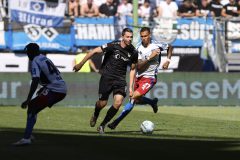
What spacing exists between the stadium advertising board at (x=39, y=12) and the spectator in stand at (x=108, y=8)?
1.96 m

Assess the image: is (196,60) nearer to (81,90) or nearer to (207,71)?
(207,71)

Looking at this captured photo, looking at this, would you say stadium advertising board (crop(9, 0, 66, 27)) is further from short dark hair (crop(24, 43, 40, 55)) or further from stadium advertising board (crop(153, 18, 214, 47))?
short dark hair (crop(24, 43, 40, 55))

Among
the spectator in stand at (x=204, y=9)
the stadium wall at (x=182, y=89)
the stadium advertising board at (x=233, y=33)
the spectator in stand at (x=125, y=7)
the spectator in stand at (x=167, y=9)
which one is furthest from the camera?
the spectator in stand at (x=204, y=9)

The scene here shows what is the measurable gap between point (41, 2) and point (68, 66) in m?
2.65

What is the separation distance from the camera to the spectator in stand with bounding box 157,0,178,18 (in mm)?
31203

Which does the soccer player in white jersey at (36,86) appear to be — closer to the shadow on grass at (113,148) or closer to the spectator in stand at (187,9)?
the shadow on grass at (113,148)

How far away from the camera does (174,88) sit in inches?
1122

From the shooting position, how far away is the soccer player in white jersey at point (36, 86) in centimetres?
1295

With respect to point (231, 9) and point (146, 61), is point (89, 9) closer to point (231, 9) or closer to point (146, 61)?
point (231, 9)

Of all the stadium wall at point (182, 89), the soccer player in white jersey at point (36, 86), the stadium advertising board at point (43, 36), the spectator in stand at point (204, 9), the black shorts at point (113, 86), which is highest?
the soccer player in white jersey at point (36, 86)

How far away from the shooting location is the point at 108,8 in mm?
31562

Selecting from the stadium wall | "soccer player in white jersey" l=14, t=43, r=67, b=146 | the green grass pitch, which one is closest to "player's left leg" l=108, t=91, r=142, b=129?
the green grass pitch

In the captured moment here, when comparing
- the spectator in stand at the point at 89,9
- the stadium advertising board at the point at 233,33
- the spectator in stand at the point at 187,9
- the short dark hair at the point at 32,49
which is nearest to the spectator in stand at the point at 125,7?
the spectator in stand at the point at 89,9

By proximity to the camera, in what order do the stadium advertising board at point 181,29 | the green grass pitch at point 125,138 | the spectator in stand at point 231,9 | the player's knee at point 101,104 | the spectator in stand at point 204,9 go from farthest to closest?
1. the spectator in stand at point 231,9
2. the spectator in stand at point 204,9
3. the stadium advertising board at point 181,29
4. the player's knee at point 101,104
5. the green grass pitch at point 125,138
